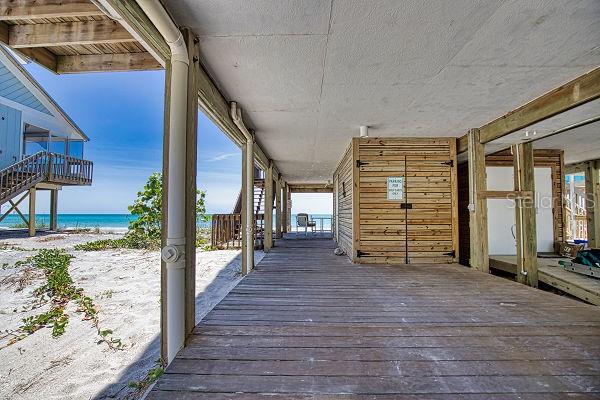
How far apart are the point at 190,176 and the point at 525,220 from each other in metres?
5.06

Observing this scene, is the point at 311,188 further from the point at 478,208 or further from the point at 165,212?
the point at 165,212

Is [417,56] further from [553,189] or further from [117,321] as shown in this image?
[553,189]

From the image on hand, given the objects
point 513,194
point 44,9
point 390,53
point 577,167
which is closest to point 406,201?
point 513,194

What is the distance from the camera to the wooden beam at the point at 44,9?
71.4 inches

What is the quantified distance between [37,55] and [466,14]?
11.1ft

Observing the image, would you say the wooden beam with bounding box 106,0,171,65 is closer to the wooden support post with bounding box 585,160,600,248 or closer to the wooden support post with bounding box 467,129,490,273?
the wooden support post with bounding box 467,129,490,273

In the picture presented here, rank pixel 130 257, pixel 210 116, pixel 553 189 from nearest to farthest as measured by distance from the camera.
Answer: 1. pixel 210 116
2. pixel 553 189
3. pixel 130 257

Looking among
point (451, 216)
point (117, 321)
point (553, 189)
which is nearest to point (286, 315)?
point (117, 321)

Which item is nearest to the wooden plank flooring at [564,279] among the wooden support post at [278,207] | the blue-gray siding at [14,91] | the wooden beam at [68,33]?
the wooden beam at [68,33]

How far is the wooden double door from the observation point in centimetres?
513

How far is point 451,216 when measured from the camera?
5.14 metres

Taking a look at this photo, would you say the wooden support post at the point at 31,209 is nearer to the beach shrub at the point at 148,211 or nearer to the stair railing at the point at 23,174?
the stair railing at the point at 23,174

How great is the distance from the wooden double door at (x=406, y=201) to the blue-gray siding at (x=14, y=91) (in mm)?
11830

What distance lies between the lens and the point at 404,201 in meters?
5.18
